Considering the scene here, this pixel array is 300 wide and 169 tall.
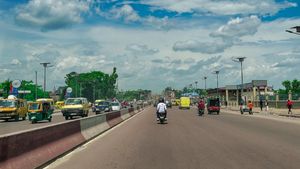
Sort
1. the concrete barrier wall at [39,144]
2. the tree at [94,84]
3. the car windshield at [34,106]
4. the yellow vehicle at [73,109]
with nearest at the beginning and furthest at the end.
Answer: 1. the concrete barrier wall at [39,144]
2. the car windshield at [34,106]
3. the yellow vehicle at [73,109]
4. the tree at [94,84]

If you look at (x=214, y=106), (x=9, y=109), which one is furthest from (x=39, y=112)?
(x=214, y=106)

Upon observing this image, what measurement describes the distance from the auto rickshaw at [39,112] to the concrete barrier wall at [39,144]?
18060 mm

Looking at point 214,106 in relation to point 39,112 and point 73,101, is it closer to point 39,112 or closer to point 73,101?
point 73,101

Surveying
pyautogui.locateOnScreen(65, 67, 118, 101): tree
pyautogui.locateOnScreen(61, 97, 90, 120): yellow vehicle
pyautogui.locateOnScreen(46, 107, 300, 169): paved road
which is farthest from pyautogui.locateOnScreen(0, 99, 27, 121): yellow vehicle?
pyautogui.locateOnScreen(65, 67, 118, 101): tree

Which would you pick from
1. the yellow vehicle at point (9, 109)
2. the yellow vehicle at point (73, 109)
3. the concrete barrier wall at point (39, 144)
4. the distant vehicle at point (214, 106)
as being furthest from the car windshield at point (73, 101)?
the concrete barrier wall at point (39, 144)

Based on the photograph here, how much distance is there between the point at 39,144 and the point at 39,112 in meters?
24.9

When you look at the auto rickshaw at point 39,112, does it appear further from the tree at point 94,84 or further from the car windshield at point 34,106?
the tree at point 94,84

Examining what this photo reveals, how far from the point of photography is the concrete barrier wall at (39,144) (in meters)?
8.43

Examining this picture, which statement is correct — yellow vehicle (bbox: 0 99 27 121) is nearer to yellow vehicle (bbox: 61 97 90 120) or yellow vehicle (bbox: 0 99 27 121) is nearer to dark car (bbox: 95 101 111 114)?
yellow vehicle (bbox: 61 97 90 120)

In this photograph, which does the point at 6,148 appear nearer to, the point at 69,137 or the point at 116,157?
the point at 116,157

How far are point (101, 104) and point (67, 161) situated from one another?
47836mm

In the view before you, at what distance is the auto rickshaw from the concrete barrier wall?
59.3ft

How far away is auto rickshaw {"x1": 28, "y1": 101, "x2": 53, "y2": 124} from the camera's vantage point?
3434cm

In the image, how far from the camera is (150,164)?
10797 mm
